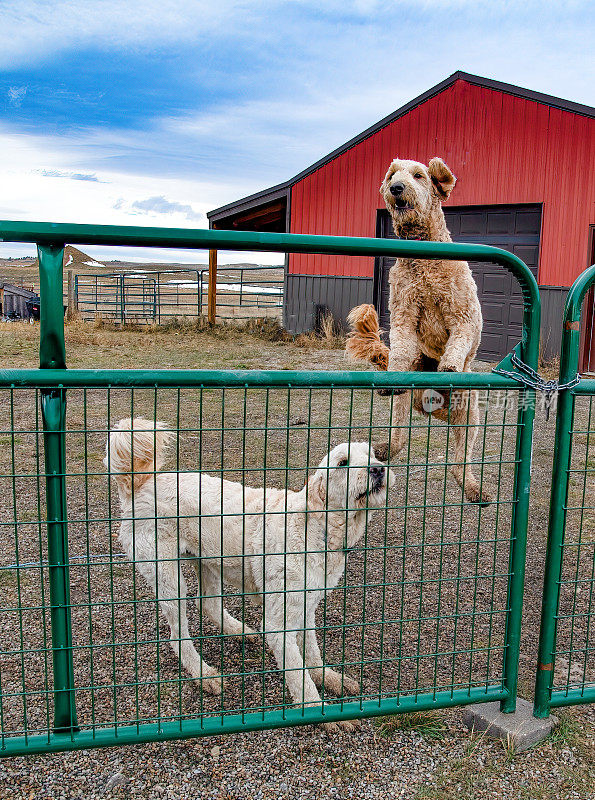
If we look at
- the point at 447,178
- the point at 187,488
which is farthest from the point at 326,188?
the point at 187,488

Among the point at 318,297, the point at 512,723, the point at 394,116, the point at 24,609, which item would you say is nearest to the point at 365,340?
Result: the point at 512,723

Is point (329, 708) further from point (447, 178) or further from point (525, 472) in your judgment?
point (447, 178)

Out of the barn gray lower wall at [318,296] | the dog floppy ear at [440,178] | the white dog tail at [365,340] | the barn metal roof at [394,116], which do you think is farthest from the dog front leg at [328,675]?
the barn gray lower wall at [318,296]

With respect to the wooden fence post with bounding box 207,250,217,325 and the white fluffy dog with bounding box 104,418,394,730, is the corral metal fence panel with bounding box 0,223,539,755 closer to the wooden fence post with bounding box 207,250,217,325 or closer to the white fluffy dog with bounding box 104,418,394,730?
the white fluffy dog with bounding box 104,418,394,730

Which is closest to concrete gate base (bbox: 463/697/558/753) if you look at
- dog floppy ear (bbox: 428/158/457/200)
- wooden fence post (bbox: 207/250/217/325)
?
dog floppy ear (bbox: 428/158/457/200)

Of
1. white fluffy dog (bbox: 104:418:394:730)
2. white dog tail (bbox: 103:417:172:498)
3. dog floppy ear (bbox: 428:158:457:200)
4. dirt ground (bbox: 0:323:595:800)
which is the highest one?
dog floppy ear (bbox: 428:158:457:200)

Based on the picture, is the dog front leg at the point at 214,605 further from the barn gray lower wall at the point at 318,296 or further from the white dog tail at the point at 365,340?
the barn gray lower wall at the point at 318,296

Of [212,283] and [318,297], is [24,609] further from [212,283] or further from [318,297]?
[212,283]

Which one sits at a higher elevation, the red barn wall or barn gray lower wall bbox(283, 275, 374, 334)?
the red barn wall

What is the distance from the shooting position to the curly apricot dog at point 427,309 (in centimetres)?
417

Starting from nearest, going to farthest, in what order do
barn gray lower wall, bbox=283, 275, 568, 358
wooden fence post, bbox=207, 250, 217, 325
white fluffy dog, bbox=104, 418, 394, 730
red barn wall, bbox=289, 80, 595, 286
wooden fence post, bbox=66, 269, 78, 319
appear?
white fluffy dog, bbox=104, 418, 394, 730 < red barn wall, bbox=289, 80, 595, 286 < barn gray lower wall, bbox=283, 275, 568, 358 < wooden fence post, bbox=207, 250, 217, 325 < wooden fence post, bbox=66, 269, 78, 319

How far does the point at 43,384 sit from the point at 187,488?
967 millimetres

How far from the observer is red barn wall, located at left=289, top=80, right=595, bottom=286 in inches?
475

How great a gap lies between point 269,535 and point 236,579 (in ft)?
1.13
